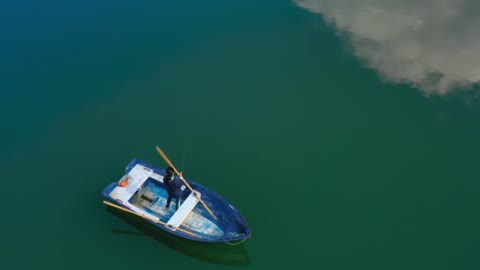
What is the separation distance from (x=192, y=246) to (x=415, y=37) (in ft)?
27.7

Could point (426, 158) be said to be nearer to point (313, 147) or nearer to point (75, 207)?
point (313, 147)

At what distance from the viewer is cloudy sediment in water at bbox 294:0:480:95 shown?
41.1 ft

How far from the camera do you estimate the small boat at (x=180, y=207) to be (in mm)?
9367

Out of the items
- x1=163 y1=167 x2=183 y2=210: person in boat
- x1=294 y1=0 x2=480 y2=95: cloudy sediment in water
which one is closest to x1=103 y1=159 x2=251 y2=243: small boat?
x1=163 y1=167 x2=183 y2=210: person in boat

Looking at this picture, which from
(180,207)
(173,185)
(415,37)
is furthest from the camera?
(415,37)

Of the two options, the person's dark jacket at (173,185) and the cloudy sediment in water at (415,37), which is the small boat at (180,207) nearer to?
the person's dark jacket at (173,185)

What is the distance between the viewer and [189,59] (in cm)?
1357

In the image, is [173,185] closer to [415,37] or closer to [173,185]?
[173,185]

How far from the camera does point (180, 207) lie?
32.0 feet

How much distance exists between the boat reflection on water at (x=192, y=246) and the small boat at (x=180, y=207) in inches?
9.6

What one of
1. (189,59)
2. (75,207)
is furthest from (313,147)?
(75,207)

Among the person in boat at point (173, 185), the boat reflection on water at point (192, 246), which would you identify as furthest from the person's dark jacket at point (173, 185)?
the boat reflection on water at point (192, 246)

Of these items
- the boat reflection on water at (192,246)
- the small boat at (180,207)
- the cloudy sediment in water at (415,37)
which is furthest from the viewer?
the cloudy sediment in water at (415,37)

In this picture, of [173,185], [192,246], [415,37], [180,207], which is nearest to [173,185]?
[173,185]
